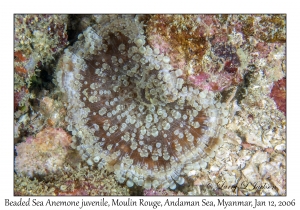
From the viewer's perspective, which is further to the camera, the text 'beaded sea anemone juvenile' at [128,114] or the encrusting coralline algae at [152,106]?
the text 'beaded sea anemone juvenile' at [128,114]

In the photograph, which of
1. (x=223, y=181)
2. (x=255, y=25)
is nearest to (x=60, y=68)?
(x=255, y=25)

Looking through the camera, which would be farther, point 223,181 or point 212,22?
point 223,181

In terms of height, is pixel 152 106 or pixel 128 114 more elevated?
pixel 152 106

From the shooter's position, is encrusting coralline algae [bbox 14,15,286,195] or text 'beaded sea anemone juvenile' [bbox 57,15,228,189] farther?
text 'beaded sea anemone juvenile' [bbox 57,15,228,189]

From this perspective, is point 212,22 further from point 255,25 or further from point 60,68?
point 60,68

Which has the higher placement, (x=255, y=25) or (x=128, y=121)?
(x=255, y=25)
